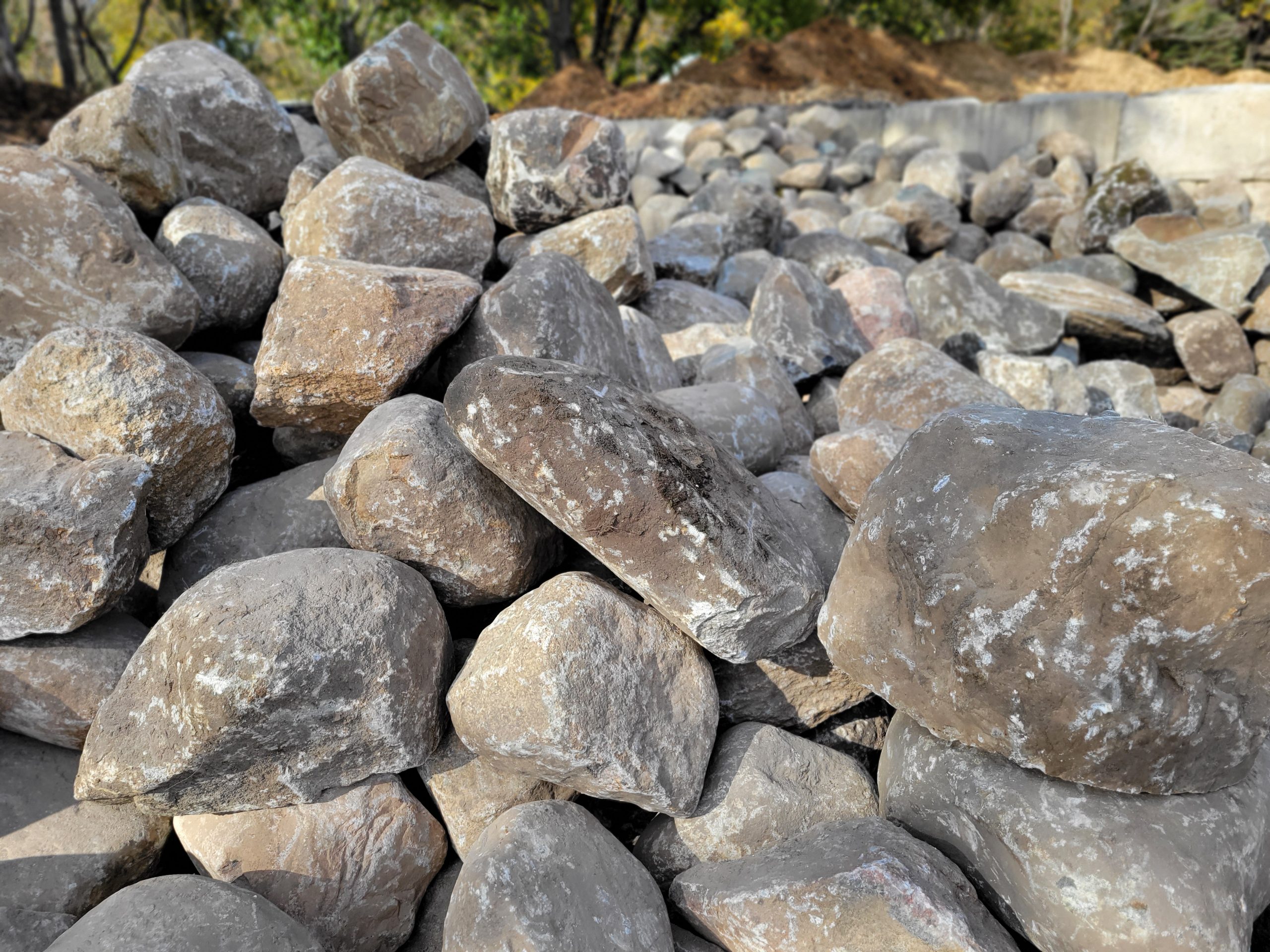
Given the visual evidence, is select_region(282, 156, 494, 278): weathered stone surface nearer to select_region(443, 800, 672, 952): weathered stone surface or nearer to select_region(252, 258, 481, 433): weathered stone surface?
select_region(252, 258, 481, 433): weathered stone surface

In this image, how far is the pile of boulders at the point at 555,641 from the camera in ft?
4.91

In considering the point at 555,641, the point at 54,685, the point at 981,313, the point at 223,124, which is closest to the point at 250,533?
the point at 54,685

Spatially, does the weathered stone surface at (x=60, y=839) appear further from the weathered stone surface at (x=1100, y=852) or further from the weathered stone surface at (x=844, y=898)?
the weathered stone surface at (x=1100, y=852)

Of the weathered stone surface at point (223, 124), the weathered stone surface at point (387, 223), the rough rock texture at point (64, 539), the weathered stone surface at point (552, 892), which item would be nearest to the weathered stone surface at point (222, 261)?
the weathered stone surface at point (387, 223)

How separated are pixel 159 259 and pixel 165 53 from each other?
143cm

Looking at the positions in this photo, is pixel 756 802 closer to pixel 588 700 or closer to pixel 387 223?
pixel 588 700

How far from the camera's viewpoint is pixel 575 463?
5.60 ft

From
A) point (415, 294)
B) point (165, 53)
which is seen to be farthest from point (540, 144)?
point (165, 53)

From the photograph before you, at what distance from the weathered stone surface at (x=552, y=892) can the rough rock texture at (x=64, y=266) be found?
1669 millimetres

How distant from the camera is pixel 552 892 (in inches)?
59.9

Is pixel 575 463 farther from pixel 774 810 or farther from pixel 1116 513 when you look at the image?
pixel 1116 513

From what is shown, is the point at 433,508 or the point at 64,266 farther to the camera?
the point at 64,266

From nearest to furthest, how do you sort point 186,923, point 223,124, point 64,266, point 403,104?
point 186,923 < point 64,266 < point 403,104 < point 223,124

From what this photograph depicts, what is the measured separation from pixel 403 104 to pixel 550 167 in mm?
558
